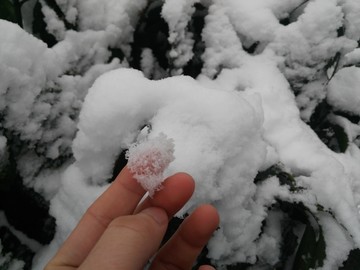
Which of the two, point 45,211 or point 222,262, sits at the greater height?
point 45,211

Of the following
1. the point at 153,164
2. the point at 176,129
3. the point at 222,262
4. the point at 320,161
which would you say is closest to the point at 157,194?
the point at 153,164

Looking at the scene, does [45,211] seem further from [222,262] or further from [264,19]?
[264,19]

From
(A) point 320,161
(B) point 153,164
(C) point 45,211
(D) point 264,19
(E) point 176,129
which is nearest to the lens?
(B) point 153,164

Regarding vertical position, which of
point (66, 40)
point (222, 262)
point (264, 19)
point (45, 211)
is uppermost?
point (66, 40)

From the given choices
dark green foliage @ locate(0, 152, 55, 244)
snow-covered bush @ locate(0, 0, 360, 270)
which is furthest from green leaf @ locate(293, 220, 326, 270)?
dark green foliage @ locate(0, 152, 55, 244)

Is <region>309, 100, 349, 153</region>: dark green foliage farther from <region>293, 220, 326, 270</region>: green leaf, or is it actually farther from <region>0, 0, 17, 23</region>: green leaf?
<region>0, 0, 17, 23</region>: green leaf
